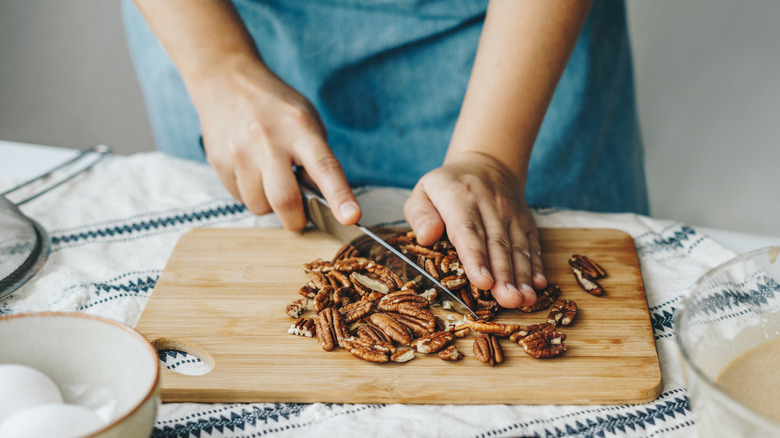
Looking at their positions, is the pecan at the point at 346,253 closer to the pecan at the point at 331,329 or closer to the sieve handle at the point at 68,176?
the pecan at the point at 331,329

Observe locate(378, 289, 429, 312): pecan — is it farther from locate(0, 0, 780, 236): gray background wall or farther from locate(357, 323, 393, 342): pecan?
locate(0, 0, 780, 236): gray background wall

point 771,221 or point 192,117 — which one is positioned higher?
point 192,117

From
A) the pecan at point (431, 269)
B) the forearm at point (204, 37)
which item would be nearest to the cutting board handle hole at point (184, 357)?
the pecan at point (431, 269)

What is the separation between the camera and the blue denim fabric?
4.17ft

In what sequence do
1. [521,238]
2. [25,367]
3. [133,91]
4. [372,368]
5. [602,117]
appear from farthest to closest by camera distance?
[133,91] → [602,117] → [521,238] → [372,368] → [25,367]

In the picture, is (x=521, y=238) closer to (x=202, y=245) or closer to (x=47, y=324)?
(x=202, y=245)

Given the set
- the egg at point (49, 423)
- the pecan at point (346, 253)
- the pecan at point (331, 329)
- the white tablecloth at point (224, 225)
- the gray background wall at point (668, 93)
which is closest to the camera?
the egg at point (49, 423)

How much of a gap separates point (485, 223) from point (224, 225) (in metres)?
0.51

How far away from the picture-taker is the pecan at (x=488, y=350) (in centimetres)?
76

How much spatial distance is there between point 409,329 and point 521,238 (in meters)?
0.25

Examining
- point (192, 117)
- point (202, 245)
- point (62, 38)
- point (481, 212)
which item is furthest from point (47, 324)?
point (62, 38)

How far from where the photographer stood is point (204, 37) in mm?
1148

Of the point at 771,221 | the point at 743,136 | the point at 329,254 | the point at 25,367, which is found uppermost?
the point at 25,367

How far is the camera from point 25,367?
565 millimetres
